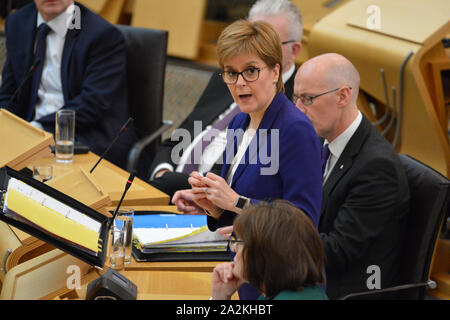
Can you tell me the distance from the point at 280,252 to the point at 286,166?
457 mm

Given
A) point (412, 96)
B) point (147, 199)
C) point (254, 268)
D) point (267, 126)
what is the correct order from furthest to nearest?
point (412, 96) → point (147, 199) → point (267, 126) → point (254, 268)

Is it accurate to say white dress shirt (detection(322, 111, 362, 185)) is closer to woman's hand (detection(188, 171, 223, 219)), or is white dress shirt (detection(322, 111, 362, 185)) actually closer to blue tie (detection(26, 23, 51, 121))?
woman's hand (detection(188, 171, 223, 219))

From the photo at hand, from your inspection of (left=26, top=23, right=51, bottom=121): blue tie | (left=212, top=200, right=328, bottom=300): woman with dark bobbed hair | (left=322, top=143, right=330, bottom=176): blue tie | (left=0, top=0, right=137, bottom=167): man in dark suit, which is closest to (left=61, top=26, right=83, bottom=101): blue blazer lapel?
(left=0, top=0, right=137, bottom=167): man in dark suit

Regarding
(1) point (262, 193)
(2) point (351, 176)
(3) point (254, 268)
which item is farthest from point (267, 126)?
(3) point (254, 268)

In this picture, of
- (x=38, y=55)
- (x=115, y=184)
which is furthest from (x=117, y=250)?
(x=38, y=55)

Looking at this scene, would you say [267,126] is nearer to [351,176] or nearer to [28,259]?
[351,176]

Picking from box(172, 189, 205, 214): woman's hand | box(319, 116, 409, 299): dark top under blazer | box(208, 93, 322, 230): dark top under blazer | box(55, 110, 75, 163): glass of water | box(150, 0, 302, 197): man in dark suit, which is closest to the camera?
box(208, 93, 322, 230): dark top under blazer

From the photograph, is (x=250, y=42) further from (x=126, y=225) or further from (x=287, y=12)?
(x=287, y=12)

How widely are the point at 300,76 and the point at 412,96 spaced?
841 millimetres

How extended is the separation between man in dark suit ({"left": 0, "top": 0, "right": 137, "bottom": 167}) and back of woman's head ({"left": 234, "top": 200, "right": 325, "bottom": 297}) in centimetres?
190

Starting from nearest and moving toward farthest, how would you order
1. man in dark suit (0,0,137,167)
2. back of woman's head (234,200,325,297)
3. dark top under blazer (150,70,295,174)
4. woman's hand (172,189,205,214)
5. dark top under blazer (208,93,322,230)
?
1. back of woman's head (234,200,325,297)
2. dark top under blazer (208,93,322,230)
3. woman's hand (172,189,205,214)
4. dark top under blazer (150,70,295,174)
5. man in dark suit (0,0,137,167)

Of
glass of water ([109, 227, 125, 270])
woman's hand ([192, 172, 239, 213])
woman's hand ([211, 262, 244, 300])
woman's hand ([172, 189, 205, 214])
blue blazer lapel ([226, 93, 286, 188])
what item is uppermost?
blue blazer lapel ([226, 93, 286, 188])

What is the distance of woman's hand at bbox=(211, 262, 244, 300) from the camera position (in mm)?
1424

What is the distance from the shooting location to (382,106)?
3242 mm
